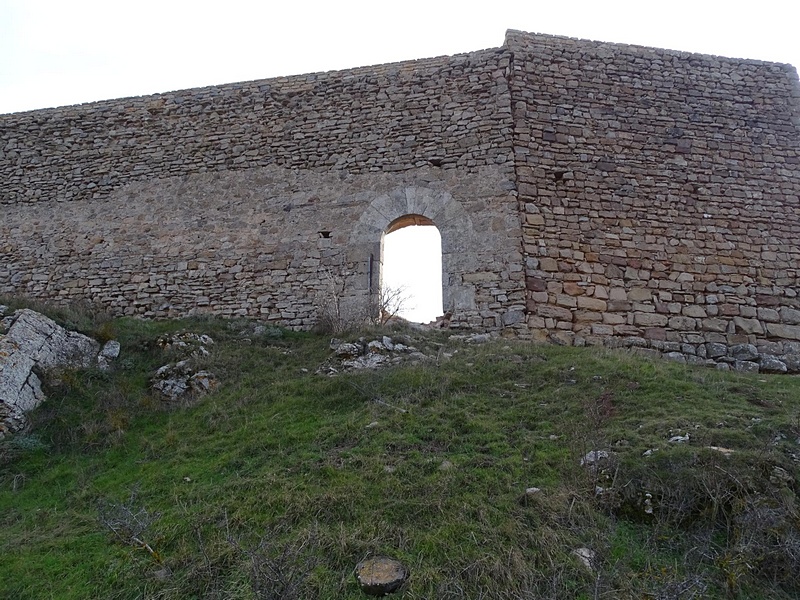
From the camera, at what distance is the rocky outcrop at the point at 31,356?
6.70 metres

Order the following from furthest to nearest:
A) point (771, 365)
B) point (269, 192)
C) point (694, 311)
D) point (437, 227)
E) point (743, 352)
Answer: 1. point (269, 192)
2. point (437, 227)
3. point (694, 311)
4. point (743, 352)
5. point (771, 365)

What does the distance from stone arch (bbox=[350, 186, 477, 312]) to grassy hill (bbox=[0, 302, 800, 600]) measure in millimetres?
1926

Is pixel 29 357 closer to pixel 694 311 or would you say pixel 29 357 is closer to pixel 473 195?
pixel 473 195

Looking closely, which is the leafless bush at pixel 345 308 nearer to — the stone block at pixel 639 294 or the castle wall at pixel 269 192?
the castle wall at pixel 269 192

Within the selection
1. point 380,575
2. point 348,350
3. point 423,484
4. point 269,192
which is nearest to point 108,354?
point 348,350

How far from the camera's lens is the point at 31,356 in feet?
24.2

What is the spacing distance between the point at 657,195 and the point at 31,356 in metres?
8.64

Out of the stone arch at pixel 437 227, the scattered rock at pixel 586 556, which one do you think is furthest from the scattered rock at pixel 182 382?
the scattered rock at pixel 586 556

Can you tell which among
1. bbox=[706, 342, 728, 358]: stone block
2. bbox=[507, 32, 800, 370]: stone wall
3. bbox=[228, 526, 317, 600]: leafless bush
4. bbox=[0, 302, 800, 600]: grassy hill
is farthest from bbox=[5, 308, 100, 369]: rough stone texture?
bbox=[706, 342, 728, 358]: stone block

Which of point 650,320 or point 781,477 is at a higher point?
point 650,320

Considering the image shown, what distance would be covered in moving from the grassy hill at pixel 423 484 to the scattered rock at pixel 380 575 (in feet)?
0.20

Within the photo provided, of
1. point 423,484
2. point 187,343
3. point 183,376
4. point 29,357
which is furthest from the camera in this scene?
point 187,343

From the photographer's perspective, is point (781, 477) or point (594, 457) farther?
point (594, 457)

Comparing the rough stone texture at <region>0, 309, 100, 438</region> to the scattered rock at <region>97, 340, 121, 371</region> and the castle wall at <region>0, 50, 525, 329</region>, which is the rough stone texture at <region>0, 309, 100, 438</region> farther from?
the castle wall at <region>0, 50, 525, 329</region>
